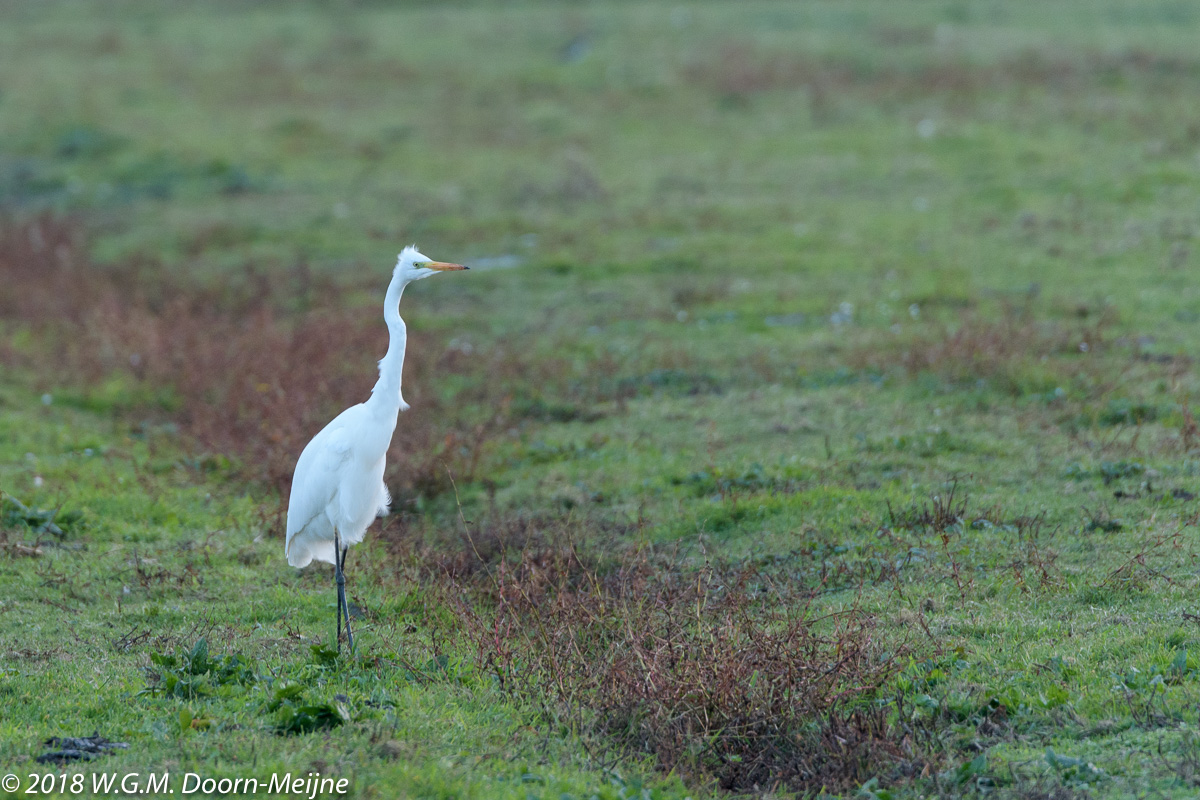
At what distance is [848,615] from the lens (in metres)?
6.27

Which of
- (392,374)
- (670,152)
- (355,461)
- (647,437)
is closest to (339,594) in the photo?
(355,461)

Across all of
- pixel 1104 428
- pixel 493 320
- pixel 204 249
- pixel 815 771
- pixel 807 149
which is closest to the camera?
pixel 815 771

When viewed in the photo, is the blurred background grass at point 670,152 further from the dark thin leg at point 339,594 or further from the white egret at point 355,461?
the dark thin leg at point 339,594

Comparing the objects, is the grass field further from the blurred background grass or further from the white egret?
the white egret

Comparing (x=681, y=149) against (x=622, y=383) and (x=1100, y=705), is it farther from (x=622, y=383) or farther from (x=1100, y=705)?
(x=1100, y=705)

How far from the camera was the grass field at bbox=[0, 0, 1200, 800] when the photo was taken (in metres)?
5.22

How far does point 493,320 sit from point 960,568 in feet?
22.4

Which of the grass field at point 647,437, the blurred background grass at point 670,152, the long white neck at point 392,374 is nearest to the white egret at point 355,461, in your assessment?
the long white neck at point 392,374

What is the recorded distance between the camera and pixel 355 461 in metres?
6.28

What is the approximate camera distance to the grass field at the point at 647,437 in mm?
5219

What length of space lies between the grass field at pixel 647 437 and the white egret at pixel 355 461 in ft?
1.91

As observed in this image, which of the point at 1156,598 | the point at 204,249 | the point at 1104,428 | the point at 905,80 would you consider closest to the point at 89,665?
the point at 1156,598

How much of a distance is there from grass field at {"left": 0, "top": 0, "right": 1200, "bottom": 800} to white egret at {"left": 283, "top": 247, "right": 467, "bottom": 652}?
0.58 metres

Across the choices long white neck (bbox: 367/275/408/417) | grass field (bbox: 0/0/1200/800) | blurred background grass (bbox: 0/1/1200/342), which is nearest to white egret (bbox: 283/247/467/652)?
long white neck (bbox: 367/275/408/417)
